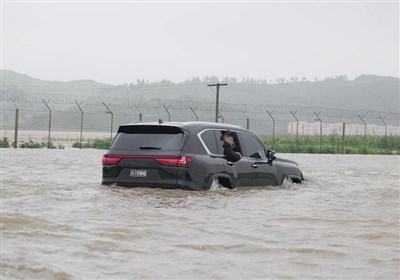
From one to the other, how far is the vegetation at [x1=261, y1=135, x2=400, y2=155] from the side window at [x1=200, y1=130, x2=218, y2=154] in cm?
3121

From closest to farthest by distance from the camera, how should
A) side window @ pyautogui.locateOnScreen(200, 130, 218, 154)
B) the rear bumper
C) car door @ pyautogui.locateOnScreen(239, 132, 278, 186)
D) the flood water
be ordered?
the flood water
the rear bumper
side window @ pyautogui.locateOnScreen(200, 130, 218, 154)
car door @ pyautogui.locateOnScreen(239, 132, 278, 186)

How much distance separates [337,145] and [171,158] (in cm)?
3941

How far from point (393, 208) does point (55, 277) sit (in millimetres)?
7390

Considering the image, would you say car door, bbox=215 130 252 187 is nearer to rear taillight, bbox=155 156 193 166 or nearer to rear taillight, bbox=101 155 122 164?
rear taillight, bbox=155 156 193 166

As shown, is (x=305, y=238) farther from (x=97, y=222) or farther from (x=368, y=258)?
(x=97, y=222)

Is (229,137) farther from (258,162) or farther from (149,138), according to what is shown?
(149,138)

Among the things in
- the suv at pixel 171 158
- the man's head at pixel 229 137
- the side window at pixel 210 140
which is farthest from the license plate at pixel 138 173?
the man's head at pixel 229 137

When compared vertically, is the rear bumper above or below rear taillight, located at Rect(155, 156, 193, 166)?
below

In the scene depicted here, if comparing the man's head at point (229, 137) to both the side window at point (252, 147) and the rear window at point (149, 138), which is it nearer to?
the side window at point (252, 147)

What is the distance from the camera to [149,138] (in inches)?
504

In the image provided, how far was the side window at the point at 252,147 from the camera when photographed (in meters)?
14.1

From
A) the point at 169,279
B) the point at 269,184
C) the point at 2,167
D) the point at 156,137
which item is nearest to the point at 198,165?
the point at 156,137

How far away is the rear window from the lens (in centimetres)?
1264

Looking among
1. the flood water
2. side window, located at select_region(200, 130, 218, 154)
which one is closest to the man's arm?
side window, located at select_region(200, 130, 218, 154)
